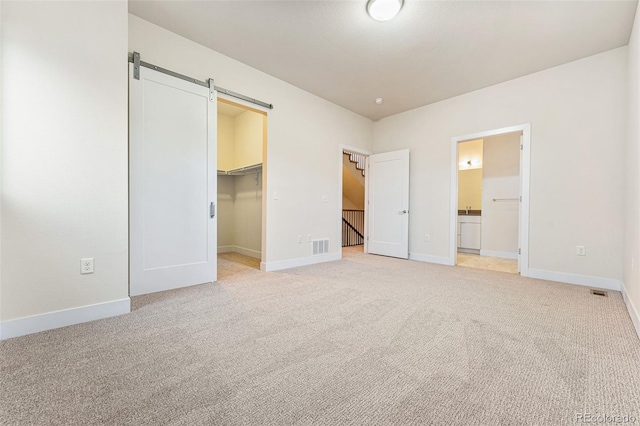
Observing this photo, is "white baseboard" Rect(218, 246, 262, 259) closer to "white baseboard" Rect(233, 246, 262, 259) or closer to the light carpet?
"white baseboard" Rect(233, 246, 262, 259)

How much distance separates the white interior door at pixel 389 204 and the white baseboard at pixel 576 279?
1901mm

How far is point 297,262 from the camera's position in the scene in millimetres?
4156

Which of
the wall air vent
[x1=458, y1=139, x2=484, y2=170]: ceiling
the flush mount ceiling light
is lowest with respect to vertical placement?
the wall air vent

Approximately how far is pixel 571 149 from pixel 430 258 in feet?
8.04

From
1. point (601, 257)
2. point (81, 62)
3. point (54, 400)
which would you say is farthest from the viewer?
point (601, 257)

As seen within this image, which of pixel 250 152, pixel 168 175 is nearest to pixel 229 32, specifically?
pixel 168 175

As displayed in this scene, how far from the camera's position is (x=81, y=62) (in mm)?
2021

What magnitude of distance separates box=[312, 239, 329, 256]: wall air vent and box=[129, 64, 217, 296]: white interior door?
1.76 metres

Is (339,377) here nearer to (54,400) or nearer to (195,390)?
(195,390)

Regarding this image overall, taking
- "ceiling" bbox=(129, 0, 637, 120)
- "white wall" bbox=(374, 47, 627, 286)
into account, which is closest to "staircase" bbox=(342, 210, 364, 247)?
Result: "white wall" bbox=(374, 47, 627, 286)

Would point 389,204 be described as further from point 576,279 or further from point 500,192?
point 576,279

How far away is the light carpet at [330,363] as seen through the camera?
44.6 inches

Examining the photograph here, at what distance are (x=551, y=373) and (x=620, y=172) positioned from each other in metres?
3.05

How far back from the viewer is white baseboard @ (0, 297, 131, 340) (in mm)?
1771
